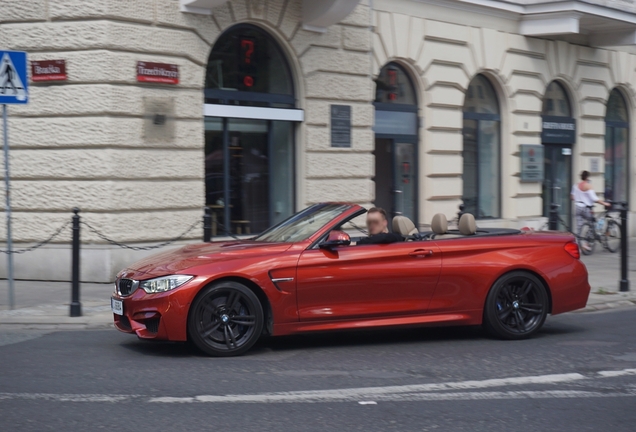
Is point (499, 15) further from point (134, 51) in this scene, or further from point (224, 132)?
point (134, 51)

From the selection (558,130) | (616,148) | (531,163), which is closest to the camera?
(531,163)

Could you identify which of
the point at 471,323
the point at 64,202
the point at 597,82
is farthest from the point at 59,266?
the point at 597,82

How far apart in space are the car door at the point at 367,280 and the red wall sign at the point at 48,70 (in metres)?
6.93

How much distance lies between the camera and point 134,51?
1392cm

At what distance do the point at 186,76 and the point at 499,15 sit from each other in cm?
892

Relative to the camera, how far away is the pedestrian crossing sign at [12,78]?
36.1ft

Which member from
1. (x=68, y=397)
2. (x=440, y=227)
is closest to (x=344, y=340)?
(x=440, y=227)

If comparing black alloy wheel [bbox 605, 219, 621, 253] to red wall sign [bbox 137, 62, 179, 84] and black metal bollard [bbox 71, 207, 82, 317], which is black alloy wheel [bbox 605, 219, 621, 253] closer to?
red wall sign [bbox 137, 62, 179, 84]

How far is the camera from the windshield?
880 centimetres

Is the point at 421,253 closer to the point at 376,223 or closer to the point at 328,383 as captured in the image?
the point at 376,223

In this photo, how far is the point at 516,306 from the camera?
30.6ft

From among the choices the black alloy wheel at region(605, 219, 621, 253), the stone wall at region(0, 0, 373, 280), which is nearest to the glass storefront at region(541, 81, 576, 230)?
the black alloy wheel at region(605, 219, 621, 253)

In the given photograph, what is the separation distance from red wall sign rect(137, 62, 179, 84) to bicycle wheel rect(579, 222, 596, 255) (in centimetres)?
954

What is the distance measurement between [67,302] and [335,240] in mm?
4780
